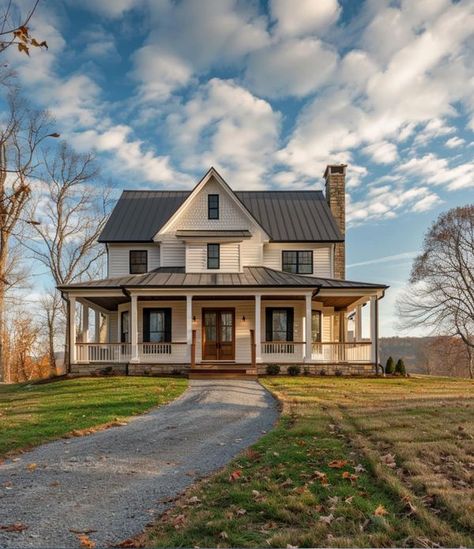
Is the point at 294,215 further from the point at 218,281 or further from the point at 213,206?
the point at 218,281

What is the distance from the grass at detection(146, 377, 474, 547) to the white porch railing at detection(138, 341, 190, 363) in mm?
11718

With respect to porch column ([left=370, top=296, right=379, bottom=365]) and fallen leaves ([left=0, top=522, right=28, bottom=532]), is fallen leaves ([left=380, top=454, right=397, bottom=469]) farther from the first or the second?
porch column ([left=370, top=296, right=379, bottom=365])

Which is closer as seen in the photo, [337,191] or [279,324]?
[279,324]

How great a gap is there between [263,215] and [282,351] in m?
7.81

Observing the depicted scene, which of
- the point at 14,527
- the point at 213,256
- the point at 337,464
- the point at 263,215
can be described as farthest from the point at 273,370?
the point at 14,527

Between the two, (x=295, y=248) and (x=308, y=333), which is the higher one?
(x=295, y=248)

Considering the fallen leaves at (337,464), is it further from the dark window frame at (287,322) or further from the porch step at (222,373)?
the dark window frame at (287,322)

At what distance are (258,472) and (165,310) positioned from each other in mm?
16320

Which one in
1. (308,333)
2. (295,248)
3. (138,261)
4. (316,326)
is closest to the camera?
(308,333)

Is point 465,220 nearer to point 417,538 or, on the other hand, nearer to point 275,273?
point 275,273

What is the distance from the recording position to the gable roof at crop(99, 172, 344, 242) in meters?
23.5

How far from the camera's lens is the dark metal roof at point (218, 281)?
770 inches

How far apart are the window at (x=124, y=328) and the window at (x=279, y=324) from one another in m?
6.50

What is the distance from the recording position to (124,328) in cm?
2281
